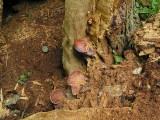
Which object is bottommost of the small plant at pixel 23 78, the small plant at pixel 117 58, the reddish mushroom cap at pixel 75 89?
the small plant at pixel 23 78

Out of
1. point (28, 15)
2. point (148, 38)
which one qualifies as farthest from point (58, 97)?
point (28, 15)

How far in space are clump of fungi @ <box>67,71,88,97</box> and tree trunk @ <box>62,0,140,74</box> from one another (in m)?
0.26

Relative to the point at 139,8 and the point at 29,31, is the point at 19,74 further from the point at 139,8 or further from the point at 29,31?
the point at 139,8

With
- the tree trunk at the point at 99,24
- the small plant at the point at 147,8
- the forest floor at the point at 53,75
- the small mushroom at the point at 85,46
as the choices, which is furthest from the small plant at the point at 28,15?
the small plant at the point at 147,8

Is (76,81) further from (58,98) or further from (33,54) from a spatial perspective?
(33,54)

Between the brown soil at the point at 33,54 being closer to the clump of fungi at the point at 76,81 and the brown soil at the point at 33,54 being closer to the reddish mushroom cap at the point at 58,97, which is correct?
the reddish mushroom cap at the point at 58,97

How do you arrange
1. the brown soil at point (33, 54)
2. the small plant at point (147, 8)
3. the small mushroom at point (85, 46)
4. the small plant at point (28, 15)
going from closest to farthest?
the small mushroom at point (85, 46) < the brown soil at point (33, 54) < the small plant at point (147, 8) < the small plant at point (28, 15)

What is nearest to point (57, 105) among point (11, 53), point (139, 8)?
point (11, 53)

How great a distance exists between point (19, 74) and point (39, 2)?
2.79 metres

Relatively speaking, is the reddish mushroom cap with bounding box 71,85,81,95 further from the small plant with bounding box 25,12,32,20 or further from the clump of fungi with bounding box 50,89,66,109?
the small plant with bounding box 25,12,32,20

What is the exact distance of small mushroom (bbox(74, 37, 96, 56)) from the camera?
2777 mm

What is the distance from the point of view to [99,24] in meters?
2.70

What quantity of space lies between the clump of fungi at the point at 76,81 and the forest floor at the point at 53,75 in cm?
9

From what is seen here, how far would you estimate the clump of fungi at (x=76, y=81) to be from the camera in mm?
2821
